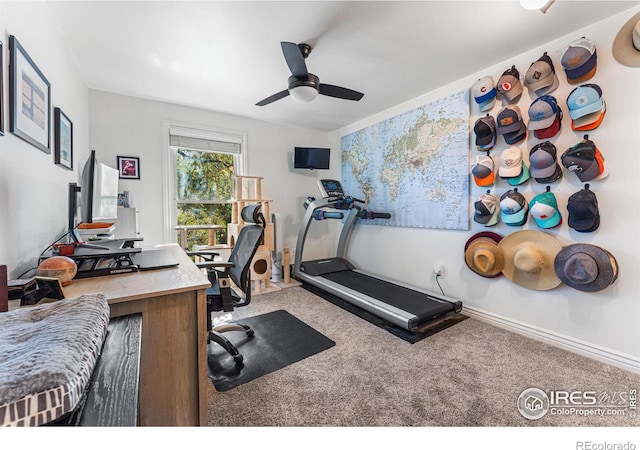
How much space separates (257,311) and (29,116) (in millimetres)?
2242

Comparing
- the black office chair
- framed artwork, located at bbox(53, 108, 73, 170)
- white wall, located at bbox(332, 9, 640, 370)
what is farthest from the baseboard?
framed artwork, located at bbox(53, 108, 73, 170)

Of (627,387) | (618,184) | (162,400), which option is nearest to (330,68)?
(618,184)

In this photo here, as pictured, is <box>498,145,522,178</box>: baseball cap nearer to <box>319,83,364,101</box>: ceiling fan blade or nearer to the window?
<box>319,83,364,101</box>: ceiling fan blade

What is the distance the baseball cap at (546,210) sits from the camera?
2096 millimetres

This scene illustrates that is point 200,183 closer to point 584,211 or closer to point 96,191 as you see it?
point 96,191

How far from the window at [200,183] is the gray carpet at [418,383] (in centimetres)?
231

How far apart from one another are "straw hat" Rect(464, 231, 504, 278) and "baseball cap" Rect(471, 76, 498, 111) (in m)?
1.20

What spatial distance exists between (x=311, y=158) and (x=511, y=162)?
8.84ft

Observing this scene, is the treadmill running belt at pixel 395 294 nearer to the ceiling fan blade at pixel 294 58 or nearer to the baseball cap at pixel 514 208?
the baseball cap at pixel 514 208

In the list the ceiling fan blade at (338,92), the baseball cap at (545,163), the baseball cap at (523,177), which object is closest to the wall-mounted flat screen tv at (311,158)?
the ceiling fan blade at (338,92)

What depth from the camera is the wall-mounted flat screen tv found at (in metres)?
4.25

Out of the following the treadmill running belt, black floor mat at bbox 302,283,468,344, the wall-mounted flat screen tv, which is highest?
the wall-mounted flat screen tv

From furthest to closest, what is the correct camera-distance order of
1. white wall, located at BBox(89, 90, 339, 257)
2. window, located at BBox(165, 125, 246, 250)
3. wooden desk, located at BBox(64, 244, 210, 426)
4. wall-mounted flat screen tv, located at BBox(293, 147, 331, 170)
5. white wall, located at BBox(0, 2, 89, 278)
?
wall-mounted flat screen tv, located at BBox(293, 147, 331, 170)
window, located at BBox(165, 125, 246, 250)
white wall, located at BBox(89, 90, 339, 257)
white wall, located at BBox(0, 2, 89, 278)
wooden desk, located at BBox(64, 244, 210, 426)
